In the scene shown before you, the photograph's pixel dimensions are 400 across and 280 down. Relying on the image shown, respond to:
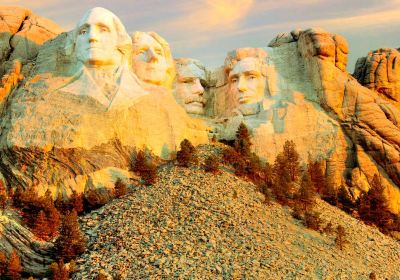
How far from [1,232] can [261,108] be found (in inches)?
612

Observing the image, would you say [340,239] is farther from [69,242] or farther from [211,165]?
[69,242]

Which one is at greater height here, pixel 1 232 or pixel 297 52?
pixel 297 52

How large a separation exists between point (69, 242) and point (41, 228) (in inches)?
82.2

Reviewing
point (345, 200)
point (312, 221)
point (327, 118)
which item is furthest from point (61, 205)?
point (327, 118)

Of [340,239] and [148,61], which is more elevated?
[148,61]

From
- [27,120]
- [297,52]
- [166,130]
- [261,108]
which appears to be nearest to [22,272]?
[27,120]

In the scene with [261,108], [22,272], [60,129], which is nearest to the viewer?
[22,272]

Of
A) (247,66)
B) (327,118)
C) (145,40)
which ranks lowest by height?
(327,118)

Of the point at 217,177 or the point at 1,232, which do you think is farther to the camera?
the point at 217,177

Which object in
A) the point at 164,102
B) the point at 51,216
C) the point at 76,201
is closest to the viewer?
the point at 51,216

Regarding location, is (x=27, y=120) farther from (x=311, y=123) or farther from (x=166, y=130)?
(x=311, y=123)

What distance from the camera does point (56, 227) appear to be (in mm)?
36781

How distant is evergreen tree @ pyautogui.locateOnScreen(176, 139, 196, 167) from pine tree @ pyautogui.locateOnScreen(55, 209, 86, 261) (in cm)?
782

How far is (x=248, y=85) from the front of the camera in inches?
1828
